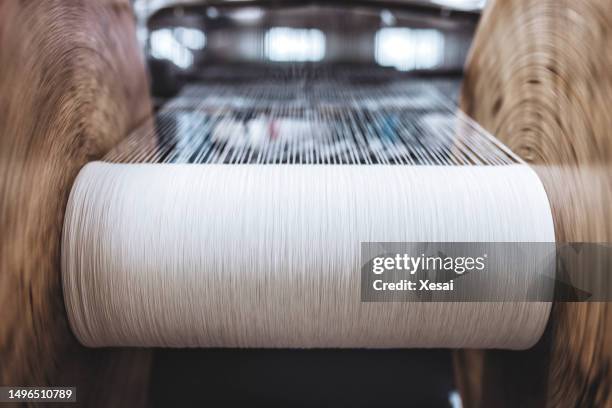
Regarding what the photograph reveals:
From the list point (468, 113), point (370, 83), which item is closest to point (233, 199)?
point (468, 113)

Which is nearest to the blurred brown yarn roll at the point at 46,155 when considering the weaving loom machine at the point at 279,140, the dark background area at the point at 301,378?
the weaving loom machine at the point at 279,140

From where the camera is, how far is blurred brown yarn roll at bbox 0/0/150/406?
30 cm

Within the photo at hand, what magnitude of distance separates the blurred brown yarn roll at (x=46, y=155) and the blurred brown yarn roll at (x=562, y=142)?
0.38 metres

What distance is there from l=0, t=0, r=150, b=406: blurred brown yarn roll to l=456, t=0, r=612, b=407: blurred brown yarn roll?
0.38m

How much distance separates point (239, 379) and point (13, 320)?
38 centimetres

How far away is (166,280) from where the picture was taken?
344 mm

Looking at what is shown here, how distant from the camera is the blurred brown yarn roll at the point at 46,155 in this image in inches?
11.6

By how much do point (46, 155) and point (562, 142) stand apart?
39cm

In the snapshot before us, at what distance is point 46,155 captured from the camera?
342mm

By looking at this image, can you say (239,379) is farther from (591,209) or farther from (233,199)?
(591,209)

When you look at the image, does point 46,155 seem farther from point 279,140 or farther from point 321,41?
point 321,41

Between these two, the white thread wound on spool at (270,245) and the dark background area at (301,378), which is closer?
the white thread wound on spool at (270,245)

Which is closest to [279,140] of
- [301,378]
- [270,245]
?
[270,245]

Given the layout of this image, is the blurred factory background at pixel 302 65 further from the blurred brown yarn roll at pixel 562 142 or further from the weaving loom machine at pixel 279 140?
the blurred brown yarn roll at pixel 562 142
